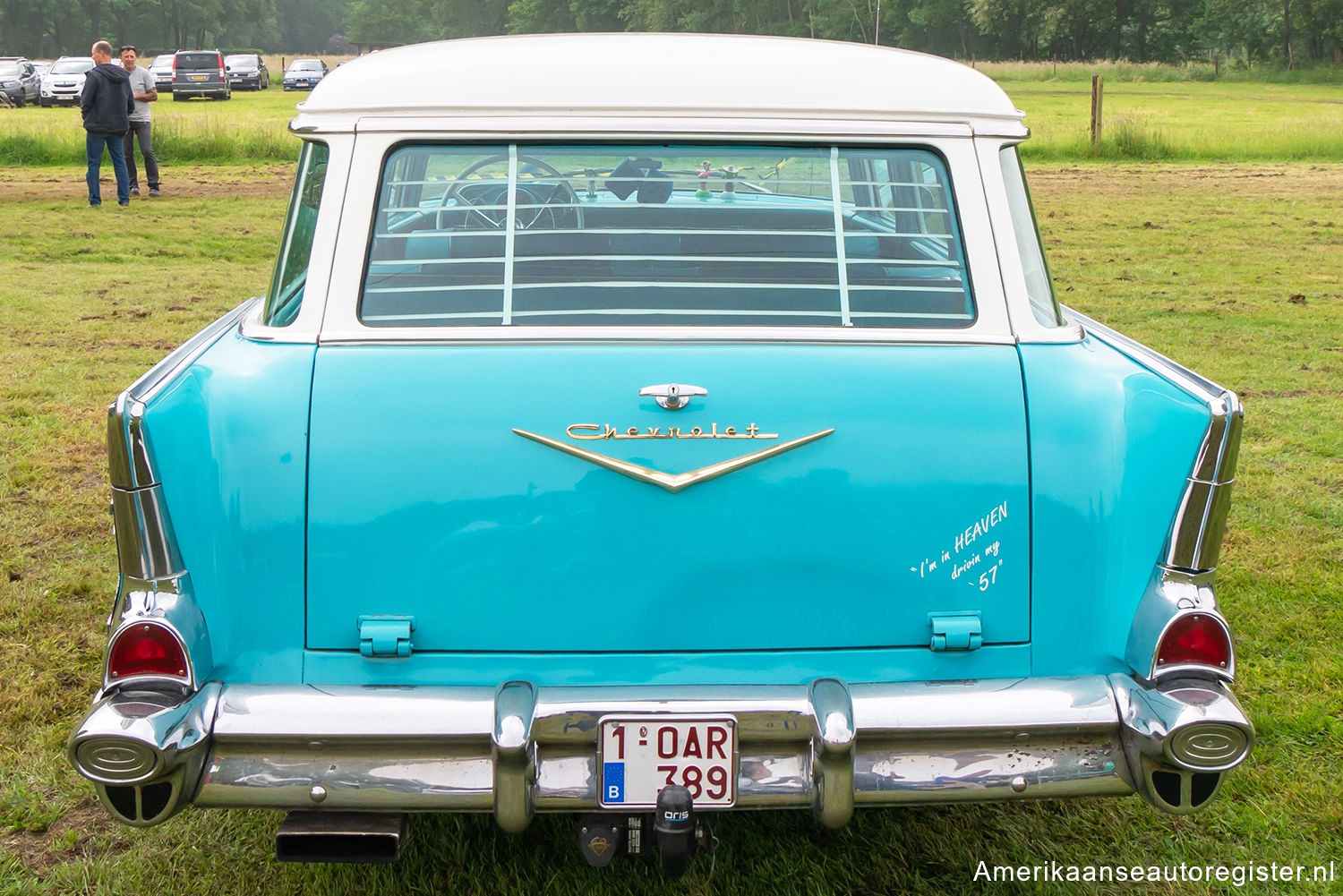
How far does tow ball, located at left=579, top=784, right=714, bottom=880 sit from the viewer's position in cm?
Answer: 225

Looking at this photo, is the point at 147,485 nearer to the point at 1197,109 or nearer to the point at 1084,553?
the point at 1084,553

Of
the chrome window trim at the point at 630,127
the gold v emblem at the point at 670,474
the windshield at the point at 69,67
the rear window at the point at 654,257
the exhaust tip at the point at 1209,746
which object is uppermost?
the windshield at the point at 69,67

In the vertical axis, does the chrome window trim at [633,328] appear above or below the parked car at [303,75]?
below

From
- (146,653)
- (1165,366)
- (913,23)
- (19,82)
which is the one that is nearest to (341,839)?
(146,653)

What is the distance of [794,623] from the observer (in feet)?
8.03

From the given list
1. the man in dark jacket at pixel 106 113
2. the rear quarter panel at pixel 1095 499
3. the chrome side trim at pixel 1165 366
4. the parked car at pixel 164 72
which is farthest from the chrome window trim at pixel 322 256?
the parked car at pixel 164 72

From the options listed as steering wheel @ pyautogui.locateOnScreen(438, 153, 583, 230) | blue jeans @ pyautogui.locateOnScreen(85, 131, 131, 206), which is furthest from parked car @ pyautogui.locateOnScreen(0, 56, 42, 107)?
steering wheel @ pyautogui.locateOnScreen(438, 153, 583, 230)

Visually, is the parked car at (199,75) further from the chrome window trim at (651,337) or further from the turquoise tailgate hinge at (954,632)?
the turquoise tailgate hinge at (954,632)

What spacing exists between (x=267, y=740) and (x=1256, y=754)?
268 cm

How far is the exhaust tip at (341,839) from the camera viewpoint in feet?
7.43

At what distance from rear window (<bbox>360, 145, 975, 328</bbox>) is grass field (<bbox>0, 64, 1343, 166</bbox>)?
61.0ft

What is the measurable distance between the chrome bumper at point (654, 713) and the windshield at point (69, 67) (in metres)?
40.7

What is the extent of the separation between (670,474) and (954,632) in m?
0.66

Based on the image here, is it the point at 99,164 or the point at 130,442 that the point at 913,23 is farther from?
the point at 130,442
